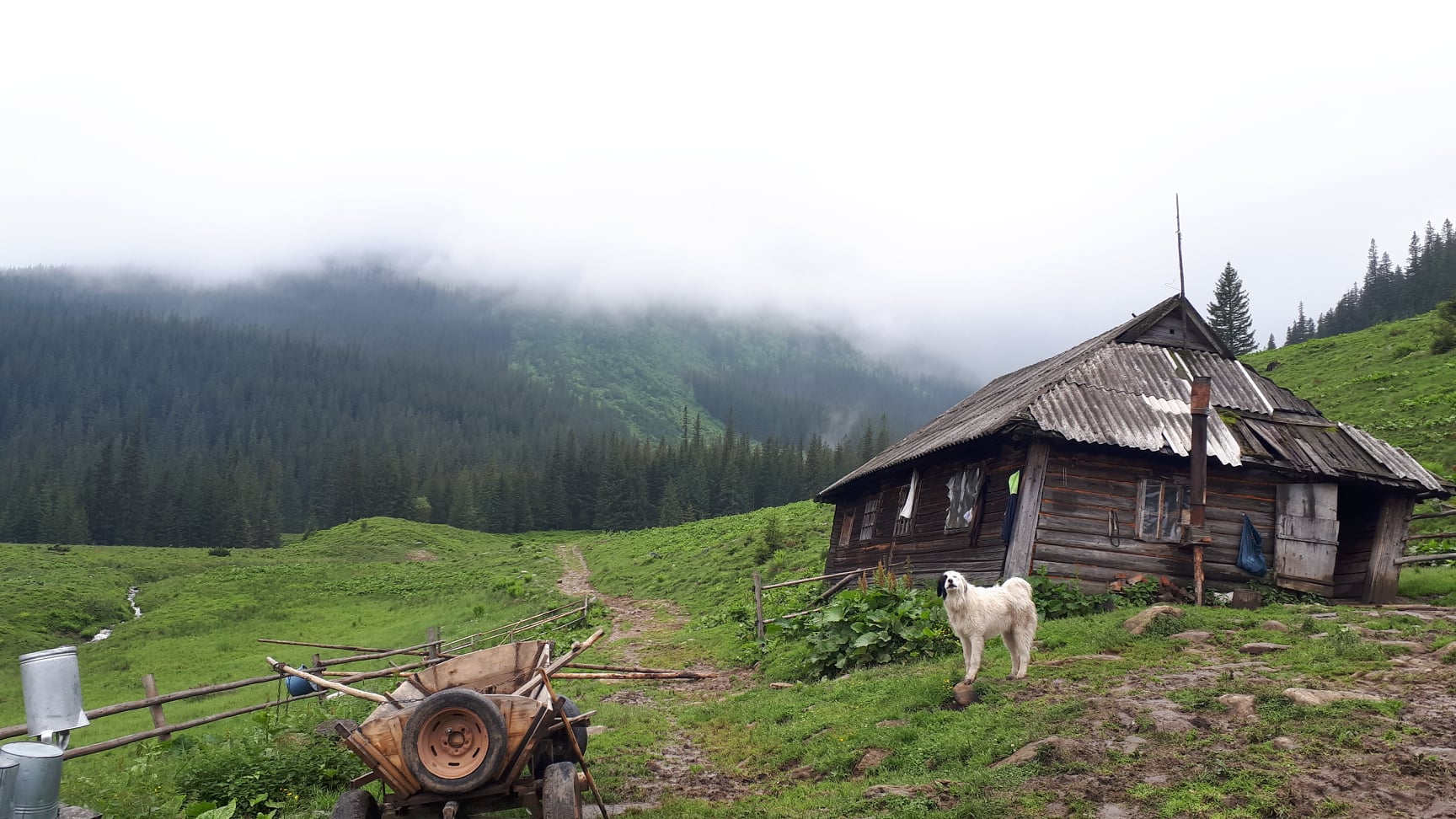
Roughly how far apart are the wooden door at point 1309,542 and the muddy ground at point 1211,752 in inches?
281

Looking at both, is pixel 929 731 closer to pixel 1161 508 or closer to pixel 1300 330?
pixel 1161 508

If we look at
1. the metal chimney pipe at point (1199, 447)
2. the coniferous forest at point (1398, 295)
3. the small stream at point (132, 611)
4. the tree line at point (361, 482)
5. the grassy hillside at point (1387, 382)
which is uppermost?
the coniferous forest at point (1398, 295)

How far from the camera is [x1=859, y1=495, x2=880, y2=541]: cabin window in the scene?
26062 mm

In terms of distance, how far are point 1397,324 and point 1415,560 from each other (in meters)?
40.6

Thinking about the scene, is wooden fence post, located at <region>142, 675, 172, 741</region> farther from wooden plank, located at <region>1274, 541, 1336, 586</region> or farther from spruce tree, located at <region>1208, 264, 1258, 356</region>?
spruce tree, located at <region>1208, 264, 1258, 356</region>

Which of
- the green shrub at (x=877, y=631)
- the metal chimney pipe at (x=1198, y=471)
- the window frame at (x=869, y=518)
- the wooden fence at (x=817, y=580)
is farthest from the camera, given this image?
the window frame at (x=869, y=518)

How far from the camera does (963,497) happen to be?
2042 cm

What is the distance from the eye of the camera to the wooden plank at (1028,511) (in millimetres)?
17547

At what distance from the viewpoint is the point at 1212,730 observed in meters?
8.69

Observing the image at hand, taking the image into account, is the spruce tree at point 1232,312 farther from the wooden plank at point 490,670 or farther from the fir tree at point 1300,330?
the wooden plank at point 490,670

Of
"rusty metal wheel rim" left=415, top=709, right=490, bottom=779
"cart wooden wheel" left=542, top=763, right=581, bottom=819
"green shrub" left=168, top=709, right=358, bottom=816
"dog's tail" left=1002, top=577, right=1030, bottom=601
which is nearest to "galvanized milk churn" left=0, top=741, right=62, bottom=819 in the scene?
"rusty metal wheel rim" left=415, top=709, right=490, bottom=779

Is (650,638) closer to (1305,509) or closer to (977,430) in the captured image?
(977,430)

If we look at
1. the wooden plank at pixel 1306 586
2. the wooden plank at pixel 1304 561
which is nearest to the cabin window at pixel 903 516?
the wooden plank at pixel 1304 561

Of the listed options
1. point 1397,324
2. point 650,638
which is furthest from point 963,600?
point 1397,324
